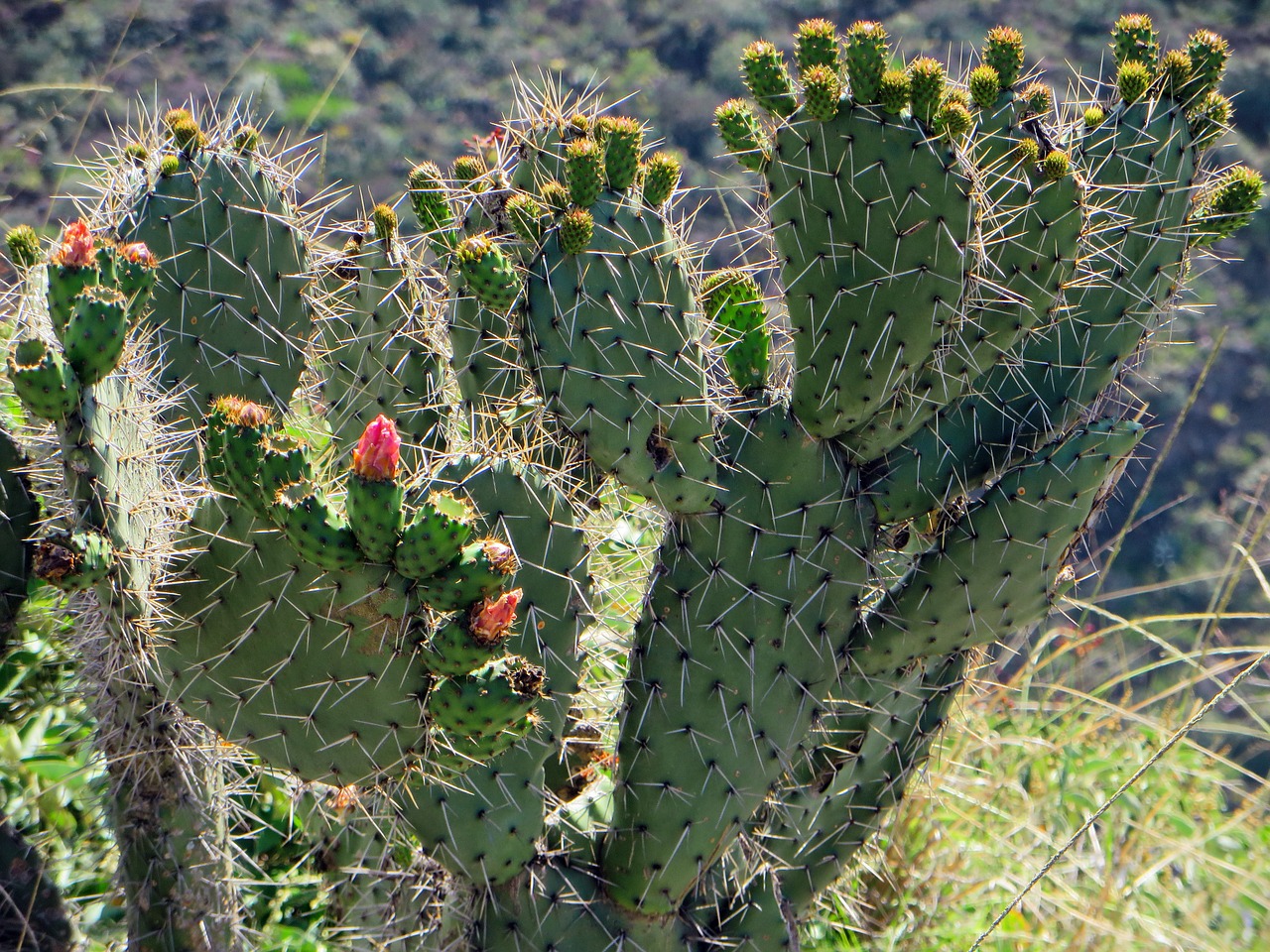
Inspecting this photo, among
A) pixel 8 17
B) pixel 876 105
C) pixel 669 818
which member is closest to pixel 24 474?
pixel 669 818

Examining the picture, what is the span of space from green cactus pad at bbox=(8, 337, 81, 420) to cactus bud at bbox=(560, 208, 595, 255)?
1.99 ft

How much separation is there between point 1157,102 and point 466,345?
1.19 meters

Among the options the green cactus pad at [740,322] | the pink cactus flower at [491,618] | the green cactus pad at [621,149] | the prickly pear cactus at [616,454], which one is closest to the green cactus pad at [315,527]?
the prickly pear cactus at [616,454]

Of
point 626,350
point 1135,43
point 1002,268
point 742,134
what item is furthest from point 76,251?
point 1135,43

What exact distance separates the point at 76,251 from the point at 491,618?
636 mm

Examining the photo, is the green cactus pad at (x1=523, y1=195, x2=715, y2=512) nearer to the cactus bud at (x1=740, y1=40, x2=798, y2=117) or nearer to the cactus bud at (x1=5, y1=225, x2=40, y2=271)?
the cactus bud at (x1=740, y1=40, x2=798, y2=117)

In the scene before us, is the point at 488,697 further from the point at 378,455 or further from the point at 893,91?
the point at 893,91

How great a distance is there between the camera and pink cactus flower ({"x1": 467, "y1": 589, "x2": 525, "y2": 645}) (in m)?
1.17

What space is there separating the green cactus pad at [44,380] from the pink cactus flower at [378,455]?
15.9 inches

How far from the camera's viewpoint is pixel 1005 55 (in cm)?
172

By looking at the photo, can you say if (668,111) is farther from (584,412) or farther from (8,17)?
(584,412)

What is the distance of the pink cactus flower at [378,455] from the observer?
1.10 m

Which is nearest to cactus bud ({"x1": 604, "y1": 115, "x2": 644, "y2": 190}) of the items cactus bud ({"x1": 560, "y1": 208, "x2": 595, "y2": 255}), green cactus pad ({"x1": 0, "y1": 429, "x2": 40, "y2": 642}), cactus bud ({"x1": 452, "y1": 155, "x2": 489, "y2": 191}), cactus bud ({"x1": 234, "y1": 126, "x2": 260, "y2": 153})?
cactus bud ({"x1": 560, "y1": 208, "x2": 595, "y2": 255})

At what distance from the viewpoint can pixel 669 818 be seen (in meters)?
1.69
